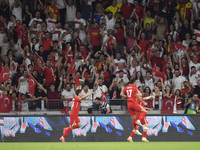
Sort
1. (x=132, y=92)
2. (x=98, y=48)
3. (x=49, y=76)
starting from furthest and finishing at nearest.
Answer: (x=98, y=48)
(x=49, y=76)
(x=132, y=92)

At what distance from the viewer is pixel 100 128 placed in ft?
33.6

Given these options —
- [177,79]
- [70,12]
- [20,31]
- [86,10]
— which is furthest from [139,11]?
[20,31]

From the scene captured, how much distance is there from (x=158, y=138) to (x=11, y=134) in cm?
486

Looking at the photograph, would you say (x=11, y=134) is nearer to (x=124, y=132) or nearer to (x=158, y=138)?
(x=124, y=132)

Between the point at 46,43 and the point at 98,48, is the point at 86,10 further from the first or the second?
the point at 46,43

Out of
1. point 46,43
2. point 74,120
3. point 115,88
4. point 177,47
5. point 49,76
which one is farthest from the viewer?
point 177,47

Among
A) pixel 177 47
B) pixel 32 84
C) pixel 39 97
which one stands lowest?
pixel 39 97

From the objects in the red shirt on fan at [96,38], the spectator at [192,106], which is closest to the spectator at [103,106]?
the spectator at [192,106]

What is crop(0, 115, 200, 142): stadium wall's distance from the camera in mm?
10180

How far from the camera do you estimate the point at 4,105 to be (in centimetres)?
1020

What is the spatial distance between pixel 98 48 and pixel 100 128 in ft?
13.6

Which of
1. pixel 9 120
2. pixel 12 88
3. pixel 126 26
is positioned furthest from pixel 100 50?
pixel 9 120

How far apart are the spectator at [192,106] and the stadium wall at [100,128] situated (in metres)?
0.29

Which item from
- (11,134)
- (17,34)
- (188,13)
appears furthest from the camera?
(188,13)
